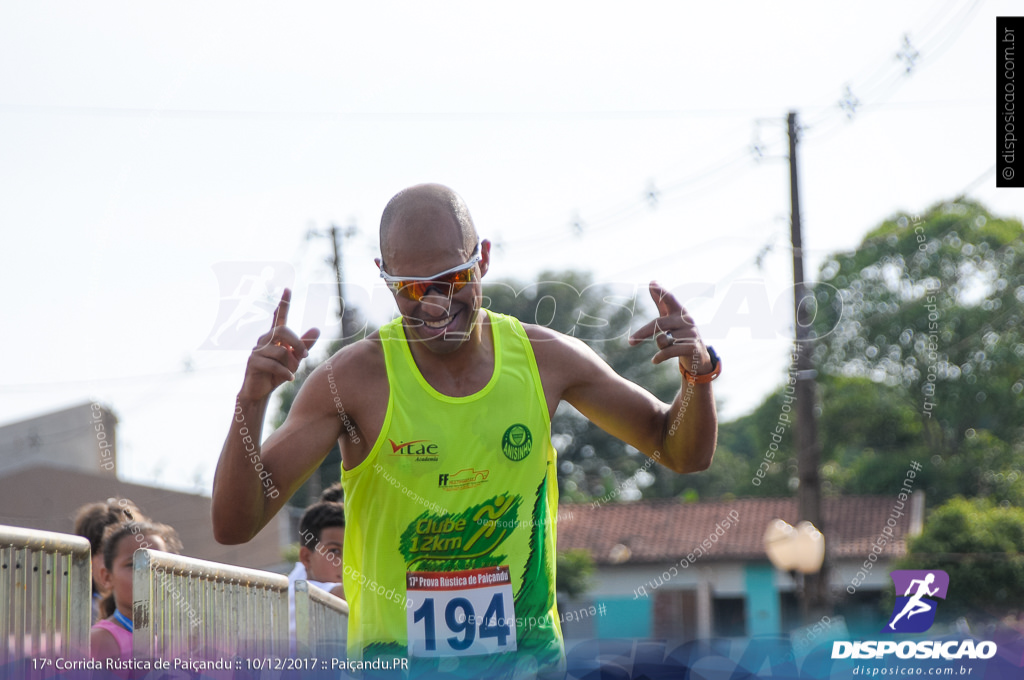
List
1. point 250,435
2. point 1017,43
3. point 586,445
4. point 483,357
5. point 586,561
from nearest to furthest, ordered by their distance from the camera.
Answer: point 250,435 → point 483,357 → point 1017,43 → point 586,561 → point 586,445

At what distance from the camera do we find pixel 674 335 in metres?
2.80

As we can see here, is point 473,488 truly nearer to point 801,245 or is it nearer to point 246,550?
point 801,245

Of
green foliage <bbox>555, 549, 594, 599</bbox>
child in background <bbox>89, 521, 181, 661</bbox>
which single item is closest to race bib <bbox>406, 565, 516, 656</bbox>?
child in background <bbox>89, 521, 181, 661</bbox>

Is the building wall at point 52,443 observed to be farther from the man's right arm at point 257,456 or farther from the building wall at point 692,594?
the man's right arm at point 257,456

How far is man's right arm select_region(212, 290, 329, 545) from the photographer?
2.54 metres

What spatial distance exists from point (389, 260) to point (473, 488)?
650 mm

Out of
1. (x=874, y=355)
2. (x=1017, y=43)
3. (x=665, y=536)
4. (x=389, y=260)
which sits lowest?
(x=665, y=536)

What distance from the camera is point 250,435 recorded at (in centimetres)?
255

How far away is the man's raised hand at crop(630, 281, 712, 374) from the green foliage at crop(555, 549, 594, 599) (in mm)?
21695

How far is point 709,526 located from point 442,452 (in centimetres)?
2610

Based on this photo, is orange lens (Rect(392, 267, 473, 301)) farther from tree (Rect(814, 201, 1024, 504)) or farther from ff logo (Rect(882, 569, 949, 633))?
tree (Rect(814, 201, 1024, 504))

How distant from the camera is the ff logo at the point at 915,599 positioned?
2.97m

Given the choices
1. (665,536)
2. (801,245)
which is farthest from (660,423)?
(665,536)

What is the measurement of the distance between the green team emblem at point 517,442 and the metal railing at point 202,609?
785 millimetres
